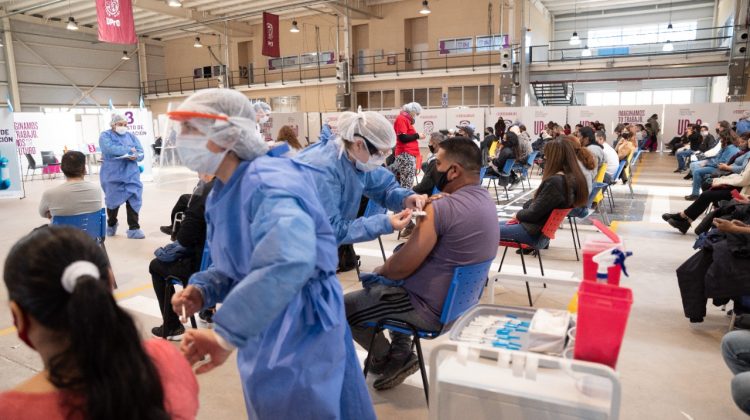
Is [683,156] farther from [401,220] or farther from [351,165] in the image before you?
[401,220]

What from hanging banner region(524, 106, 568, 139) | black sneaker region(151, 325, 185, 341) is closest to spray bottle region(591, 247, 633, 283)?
black sneaker region(151, 325, 185, 341)

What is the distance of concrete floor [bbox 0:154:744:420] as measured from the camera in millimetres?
2365

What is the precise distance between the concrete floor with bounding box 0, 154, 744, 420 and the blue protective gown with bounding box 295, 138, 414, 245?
84cm

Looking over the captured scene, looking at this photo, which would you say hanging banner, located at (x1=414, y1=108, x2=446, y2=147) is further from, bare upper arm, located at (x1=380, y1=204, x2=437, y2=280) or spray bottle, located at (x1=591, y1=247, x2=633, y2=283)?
spray bottle, located at (x1=591, y1=247, x2=633, y2=283)

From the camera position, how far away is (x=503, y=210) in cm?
707

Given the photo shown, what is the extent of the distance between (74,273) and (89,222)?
133 inches

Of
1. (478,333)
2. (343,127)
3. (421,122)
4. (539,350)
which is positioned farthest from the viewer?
(421,122)

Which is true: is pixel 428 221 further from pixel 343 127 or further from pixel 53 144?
pixel 53 144

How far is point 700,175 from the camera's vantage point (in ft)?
24.8

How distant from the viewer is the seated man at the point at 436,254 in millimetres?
2096

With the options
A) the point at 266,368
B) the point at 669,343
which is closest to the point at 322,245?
the point at 266,368

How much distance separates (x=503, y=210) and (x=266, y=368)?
614cm

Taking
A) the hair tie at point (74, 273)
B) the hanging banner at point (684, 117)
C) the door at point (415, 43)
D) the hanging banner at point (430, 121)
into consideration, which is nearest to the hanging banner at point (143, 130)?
the hanging banner at point (430, 121)

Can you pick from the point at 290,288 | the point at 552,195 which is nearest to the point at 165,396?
the point at 290,288
